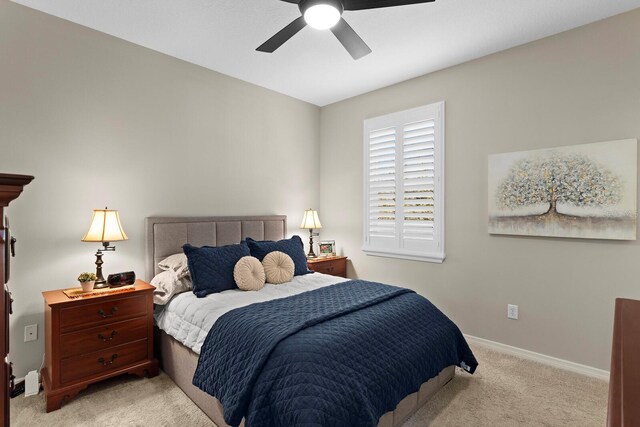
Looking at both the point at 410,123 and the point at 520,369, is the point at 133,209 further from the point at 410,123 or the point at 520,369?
the point at 520,369

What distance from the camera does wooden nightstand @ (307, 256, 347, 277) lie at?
4066 millimetres

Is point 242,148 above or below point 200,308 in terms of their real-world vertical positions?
above

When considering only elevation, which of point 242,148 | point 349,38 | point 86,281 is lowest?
point 86,281

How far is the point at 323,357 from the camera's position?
5.67 feet

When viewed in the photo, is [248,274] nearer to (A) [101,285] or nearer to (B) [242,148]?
(A) [101,285]

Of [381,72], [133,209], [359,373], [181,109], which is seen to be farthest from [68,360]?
[381,72]

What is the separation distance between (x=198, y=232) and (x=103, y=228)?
0.95m

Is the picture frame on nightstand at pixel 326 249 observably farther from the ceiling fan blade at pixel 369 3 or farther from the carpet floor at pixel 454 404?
the ceiling fan blade at pixel 369 3

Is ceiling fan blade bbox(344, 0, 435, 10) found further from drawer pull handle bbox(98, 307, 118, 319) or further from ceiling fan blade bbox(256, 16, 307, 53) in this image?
drawer pull handle bbox(98, 307, 118, 319)

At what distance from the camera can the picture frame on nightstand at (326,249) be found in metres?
4.41

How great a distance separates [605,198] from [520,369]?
4.96ft

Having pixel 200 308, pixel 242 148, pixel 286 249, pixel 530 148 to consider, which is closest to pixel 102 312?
pixel 200 308

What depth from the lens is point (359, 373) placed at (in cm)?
178

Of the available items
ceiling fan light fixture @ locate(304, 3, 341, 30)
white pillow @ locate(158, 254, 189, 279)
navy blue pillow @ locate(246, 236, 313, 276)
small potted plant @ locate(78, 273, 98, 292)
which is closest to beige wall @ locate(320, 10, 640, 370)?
navy blue pillow @ locate(246, 236, 313, 276)
